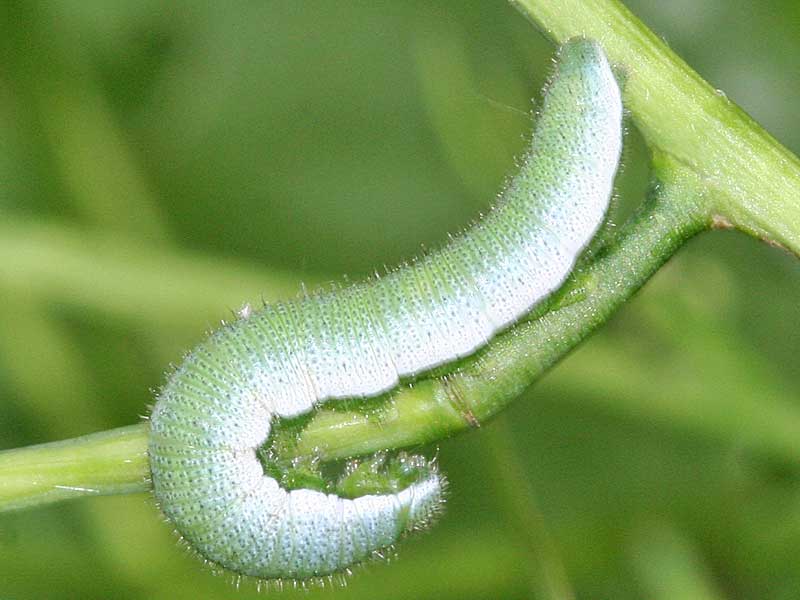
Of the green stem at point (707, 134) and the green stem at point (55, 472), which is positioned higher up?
the green stem at point (707, 134)

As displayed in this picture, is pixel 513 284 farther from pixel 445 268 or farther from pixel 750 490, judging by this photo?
pixel 750 490

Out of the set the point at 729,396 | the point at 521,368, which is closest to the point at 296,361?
the point at 521,368

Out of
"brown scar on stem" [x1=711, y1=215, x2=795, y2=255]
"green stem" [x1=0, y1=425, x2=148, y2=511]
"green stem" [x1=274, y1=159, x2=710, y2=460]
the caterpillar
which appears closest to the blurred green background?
the caterpillar

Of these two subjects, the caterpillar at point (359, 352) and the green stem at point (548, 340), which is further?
the caterpillar at point (359, 352)

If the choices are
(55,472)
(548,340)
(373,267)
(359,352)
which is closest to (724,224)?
(548,340)

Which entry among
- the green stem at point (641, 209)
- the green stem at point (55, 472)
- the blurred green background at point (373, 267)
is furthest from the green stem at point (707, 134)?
the green stem at point (55, 472)

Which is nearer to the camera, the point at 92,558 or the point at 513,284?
the point at 513,284

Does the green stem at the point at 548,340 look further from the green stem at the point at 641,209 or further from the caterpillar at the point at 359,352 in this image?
the caterpillar at the point at 359,352
